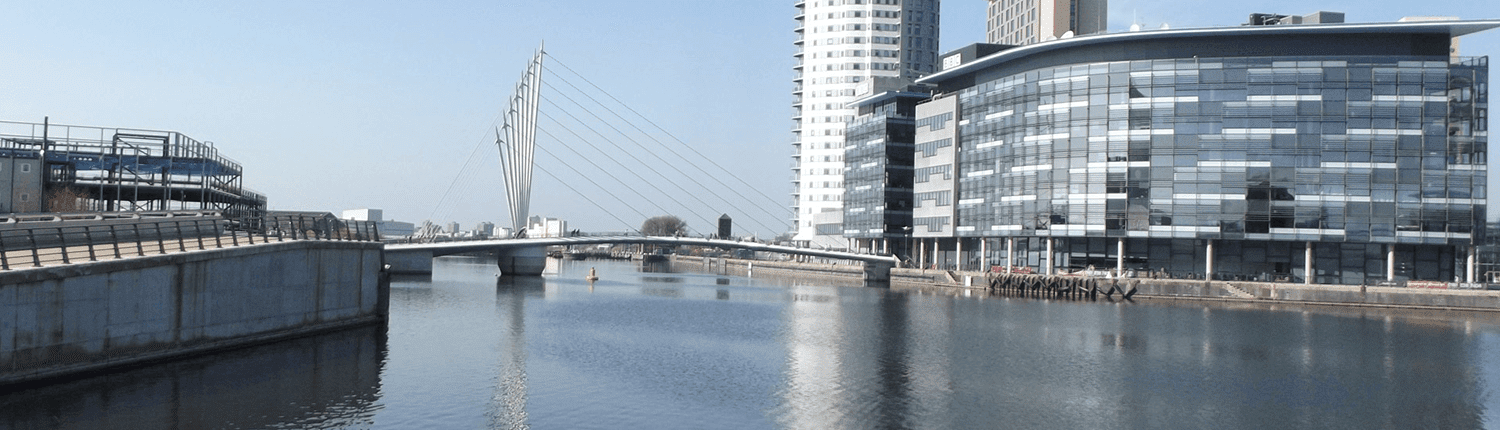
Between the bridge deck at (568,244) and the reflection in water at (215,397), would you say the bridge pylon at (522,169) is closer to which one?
the bridge deck at (568,244)

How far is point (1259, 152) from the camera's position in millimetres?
97750

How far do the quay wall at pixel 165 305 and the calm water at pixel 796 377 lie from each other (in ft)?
3.12

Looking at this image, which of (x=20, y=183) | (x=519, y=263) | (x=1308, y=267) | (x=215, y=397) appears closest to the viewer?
(x=215, y=397)

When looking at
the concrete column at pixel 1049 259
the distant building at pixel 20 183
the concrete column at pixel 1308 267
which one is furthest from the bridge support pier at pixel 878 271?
the distant building at pixel 20 183

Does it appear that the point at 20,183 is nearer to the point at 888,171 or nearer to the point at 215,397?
the point at 215,397

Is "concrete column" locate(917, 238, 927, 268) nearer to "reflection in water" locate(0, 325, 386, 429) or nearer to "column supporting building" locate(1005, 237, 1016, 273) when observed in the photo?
"column supporting building" locate(1005, 237, 1016, 273)

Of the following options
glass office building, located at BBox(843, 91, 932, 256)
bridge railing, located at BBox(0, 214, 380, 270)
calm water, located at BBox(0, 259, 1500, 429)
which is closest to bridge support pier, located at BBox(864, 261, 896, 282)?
glass office building, located at BBox(843, 91, 932, 256)

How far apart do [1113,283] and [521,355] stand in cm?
6838

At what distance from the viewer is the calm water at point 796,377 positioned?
29.2 metres

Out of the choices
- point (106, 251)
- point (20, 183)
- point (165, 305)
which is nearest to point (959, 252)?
point (20, 183)

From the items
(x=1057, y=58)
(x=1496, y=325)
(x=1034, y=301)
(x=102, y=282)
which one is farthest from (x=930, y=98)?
(x=102, y=282)

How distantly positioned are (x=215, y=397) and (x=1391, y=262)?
315 feet

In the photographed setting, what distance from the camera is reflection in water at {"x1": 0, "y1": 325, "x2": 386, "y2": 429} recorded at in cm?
2628

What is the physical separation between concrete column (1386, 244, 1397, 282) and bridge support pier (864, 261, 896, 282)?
5065 cm
